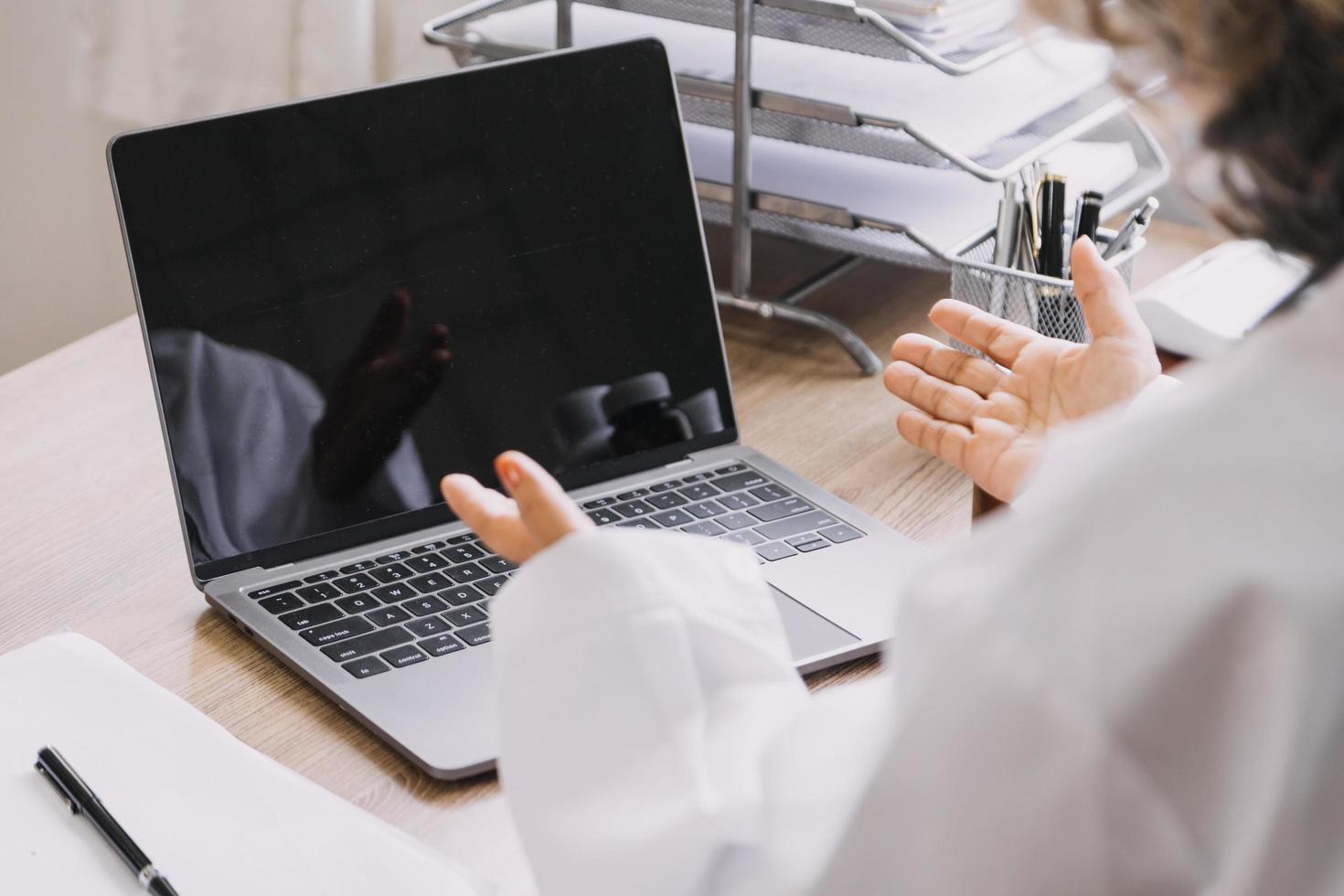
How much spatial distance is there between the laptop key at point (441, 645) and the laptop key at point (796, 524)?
193 millimetres

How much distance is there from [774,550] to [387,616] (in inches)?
8.4

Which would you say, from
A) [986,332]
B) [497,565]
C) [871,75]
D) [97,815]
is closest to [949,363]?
[986,332]

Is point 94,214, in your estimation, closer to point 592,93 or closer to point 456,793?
point 592,93

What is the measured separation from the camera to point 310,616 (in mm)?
729

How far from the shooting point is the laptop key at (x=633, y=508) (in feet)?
2.66

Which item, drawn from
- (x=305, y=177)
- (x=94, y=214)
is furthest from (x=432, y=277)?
(x=94, y=214)

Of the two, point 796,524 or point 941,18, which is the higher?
point 941,18

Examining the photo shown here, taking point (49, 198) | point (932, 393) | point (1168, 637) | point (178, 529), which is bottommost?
point (49, 198)

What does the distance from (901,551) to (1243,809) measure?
0.47 m

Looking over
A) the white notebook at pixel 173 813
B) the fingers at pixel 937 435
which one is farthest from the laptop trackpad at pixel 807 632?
the white notebook at pixel 173 813

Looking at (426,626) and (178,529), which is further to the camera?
(178,529)

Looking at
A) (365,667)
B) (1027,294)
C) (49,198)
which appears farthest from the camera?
(49,198)

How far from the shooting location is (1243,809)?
1.04 ft

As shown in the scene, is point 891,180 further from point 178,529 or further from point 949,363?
point 178,529
